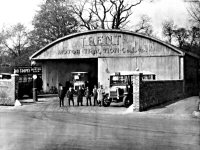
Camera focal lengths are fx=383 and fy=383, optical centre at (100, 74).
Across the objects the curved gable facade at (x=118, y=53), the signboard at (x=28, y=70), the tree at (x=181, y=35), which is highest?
the tree at (x=181, y=35)

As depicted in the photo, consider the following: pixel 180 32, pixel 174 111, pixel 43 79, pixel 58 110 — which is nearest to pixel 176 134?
pixel 174 111

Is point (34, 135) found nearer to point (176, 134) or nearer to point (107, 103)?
point (176, 134)

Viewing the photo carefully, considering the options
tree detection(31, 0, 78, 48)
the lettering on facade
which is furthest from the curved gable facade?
tree detection(31, 0, 78, 48)

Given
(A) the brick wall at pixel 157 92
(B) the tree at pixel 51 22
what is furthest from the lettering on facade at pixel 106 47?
(B) the tree at pixel 51 22

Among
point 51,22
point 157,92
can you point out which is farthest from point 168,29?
point 157,92

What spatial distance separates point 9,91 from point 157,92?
9968 mm

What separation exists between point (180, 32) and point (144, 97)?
29.9 meters

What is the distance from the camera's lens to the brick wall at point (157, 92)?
68.9 ft

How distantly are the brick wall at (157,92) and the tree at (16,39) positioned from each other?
26.4m

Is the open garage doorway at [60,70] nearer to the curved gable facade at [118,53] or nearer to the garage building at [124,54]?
the garage building at [124,54]

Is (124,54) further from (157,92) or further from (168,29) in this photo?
(168,29)

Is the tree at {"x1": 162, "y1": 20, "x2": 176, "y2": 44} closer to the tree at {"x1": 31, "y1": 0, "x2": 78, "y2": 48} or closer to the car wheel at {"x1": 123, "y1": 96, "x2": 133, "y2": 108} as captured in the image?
the tree at {"x1": 31, "y1": 0, "x2": 78, "y2": 48}

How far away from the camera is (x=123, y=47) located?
1246 inches

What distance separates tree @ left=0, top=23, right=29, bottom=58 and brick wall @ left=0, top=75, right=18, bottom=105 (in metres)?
21.9
